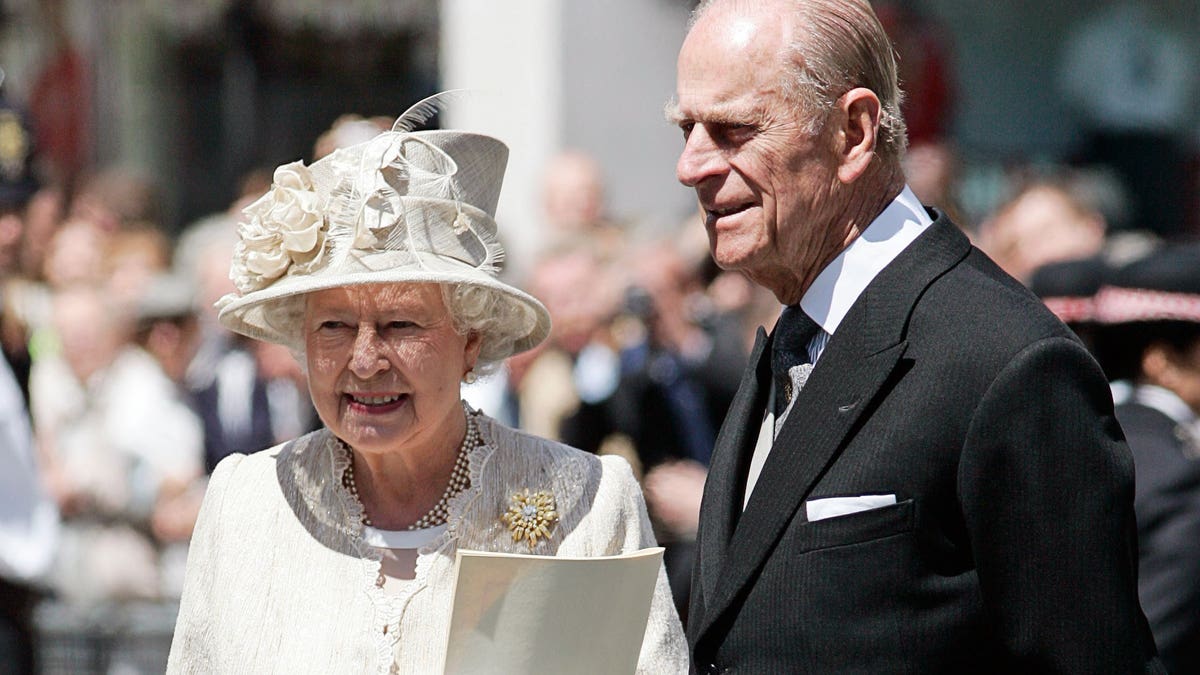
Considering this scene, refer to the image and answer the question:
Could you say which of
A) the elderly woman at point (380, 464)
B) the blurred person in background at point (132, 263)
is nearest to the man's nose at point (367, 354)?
the elderly woman at point (380, 464)

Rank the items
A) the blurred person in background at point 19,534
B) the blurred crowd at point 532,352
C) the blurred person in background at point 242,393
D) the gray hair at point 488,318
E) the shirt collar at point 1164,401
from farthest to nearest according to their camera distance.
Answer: the blurred person in background at point 242,393 → the blurred person in background at point 19,534 → the blurred crowd at point 532,352 → the shirt collar at point 1164,401 → the gray hair at point 488,318

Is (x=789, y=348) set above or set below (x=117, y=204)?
above

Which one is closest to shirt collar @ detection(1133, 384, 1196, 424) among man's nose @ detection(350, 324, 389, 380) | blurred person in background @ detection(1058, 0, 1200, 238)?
man's nose @ detection(350, 324, 389, 380)

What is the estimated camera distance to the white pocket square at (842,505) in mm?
2639

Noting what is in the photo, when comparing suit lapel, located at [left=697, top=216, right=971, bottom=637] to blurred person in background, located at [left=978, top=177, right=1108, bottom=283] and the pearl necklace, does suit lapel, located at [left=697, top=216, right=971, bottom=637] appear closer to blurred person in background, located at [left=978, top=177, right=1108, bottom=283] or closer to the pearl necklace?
the pearl necklace

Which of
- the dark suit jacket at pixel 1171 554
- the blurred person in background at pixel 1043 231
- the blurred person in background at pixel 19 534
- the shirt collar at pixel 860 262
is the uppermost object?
the shirt collar at pixel 860 262

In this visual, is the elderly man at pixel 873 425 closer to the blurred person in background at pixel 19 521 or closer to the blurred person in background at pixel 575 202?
the blurred person in background at pixel 19 521

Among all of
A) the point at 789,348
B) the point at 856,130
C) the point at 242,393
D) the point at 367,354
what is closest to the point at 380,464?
the point at 367,354

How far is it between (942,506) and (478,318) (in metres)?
1.03

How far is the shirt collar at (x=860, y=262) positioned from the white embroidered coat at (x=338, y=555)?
0.70 metres

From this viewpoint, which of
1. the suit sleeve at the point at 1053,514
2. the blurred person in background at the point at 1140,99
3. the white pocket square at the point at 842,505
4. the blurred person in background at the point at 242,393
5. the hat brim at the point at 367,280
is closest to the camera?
the suit sleeve at the point at 1053,514

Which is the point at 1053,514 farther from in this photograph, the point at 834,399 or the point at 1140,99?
the point at 1140,99

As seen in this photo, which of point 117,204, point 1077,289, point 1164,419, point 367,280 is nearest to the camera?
point 367,280

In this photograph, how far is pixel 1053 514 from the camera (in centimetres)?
253
